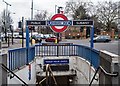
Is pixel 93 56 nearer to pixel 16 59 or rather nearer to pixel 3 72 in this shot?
pixel 16 59

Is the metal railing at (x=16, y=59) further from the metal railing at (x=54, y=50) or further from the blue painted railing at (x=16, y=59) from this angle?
the metal railing at (x=54, y=50)

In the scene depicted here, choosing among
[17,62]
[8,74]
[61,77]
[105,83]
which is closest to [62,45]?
[61,77]

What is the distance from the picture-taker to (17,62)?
10.2 meters

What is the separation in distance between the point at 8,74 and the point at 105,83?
289 cm

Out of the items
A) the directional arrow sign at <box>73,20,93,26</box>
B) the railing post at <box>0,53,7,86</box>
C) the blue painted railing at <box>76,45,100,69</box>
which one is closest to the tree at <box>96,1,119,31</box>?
the blue painted railing at <box>76,45,100,69</box>

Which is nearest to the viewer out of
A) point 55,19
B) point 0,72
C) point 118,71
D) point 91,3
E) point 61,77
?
point 118,71

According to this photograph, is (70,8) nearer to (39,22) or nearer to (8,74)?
(39,22)

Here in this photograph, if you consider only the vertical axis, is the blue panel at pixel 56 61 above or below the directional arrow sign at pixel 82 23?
below

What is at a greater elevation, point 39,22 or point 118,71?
point 39,22

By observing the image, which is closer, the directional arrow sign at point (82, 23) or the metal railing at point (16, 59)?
the metal railing at point (16, 59)

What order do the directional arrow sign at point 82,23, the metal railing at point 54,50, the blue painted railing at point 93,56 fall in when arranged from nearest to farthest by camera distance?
the blue painted railing at point 93,56 → the directional arrow sign at point 82,23 → the metal railing at point 54,50

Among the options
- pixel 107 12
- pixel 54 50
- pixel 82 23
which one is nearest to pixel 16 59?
pixel 82 23

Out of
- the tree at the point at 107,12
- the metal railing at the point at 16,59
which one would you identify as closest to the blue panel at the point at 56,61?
the metal railing at the point at 16,59

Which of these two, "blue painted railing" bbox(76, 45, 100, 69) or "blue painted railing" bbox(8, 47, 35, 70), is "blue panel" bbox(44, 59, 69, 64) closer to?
"blue painted railing" bbox(76, 45, 100, 69)
